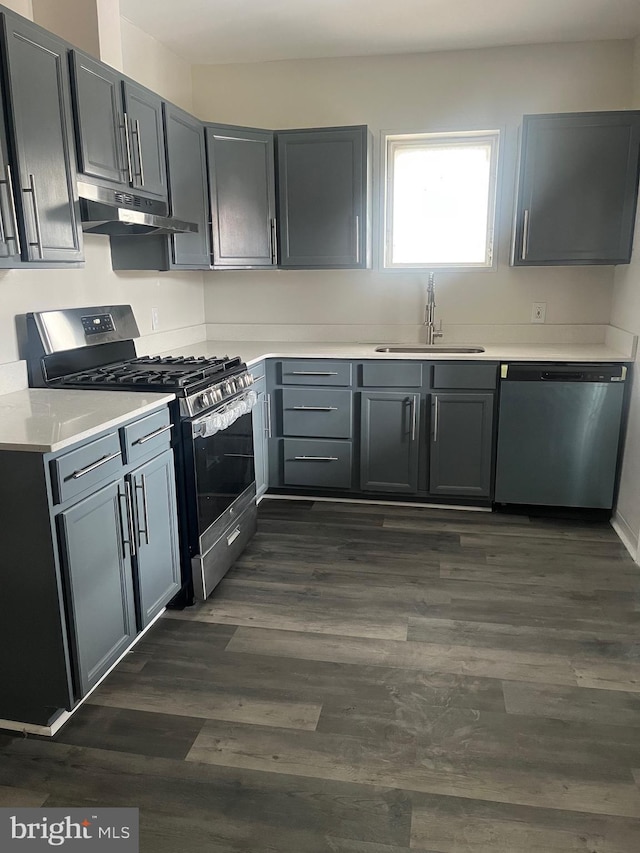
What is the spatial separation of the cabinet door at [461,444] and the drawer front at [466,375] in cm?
6

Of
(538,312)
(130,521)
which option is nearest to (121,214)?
(130,521)

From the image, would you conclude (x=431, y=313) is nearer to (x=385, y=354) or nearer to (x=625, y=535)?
(x=385, y=354)

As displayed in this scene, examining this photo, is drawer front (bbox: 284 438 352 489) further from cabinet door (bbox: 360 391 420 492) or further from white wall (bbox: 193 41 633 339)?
white wall (bbox: 193 41 633 339)

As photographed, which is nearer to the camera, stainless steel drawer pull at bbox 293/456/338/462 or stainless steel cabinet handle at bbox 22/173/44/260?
Result: stainless steel cabinet handle at bbox 22/173/44/260

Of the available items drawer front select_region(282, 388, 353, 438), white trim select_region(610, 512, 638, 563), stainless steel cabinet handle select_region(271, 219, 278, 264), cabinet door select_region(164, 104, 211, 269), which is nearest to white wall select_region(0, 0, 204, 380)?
cabinet door select_region(164, 104, 211, 269)

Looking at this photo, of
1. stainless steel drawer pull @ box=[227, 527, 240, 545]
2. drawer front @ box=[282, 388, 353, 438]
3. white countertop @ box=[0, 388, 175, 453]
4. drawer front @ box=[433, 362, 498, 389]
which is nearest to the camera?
white countertop @ box=[0, 388, 175, 453]

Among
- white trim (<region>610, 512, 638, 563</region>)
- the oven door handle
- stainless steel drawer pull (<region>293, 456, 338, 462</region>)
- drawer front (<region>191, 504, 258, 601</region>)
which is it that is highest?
the oven door handle

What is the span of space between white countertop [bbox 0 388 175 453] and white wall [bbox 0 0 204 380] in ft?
0.87

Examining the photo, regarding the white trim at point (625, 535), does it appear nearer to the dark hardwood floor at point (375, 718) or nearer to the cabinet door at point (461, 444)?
the dark hardwood floor at point (375, 718)

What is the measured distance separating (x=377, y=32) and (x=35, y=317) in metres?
2.42

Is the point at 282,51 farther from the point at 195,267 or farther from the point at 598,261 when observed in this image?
the point at 598,261

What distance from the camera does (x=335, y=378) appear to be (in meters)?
3.78

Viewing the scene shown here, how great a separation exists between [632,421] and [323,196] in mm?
2143

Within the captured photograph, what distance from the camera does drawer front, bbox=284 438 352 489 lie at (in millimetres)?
3873
